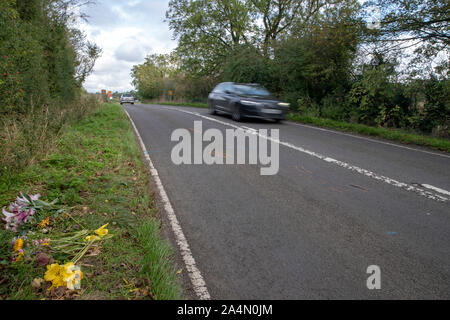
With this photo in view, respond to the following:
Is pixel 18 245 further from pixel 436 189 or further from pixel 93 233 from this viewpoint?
pixel 436 189

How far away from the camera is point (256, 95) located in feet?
45.4

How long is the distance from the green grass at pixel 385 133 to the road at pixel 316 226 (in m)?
3.00

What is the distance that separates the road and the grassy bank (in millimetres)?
456

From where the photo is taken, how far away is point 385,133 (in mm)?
10969

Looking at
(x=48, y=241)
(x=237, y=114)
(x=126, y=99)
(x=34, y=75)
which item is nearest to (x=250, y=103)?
(x=237, y=114)

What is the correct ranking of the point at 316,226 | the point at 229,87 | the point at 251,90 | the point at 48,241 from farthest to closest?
A: the point at 229,87 < the point at 251,90 < the point at 316,226 < the point at 48,241

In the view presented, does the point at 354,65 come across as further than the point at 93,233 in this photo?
Yes

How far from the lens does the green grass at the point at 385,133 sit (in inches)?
368

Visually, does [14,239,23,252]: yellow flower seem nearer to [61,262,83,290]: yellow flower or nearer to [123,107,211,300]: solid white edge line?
[61,262,83,290]: yellow flower

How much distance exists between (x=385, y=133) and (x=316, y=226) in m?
8.77

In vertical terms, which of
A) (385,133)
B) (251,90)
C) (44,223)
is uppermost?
(251,90)

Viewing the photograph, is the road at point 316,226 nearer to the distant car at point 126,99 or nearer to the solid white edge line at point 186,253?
the solid white edge line at point 186,253

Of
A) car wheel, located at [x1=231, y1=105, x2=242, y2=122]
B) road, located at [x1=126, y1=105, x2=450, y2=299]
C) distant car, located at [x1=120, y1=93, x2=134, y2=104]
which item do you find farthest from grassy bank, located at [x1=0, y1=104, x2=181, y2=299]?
distant car, located at [x1=120, y1=93, x2=134, y2=104]

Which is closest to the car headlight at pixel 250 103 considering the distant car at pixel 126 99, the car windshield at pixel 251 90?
the car windshield at pixel 251 90
